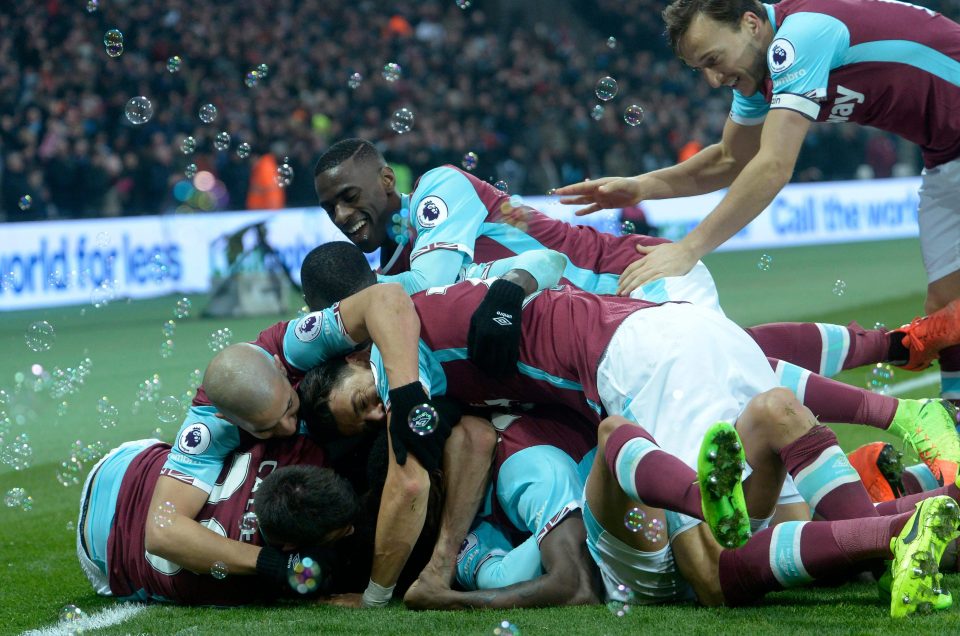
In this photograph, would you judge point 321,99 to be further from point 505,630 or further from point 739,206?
point 505,630

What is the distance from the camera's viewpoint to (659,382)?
3.75 meters

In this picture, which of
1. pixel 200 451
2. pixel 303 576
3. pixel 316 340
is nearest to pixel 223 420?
pixel 200 451

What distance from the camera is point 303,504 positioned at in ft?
13.1

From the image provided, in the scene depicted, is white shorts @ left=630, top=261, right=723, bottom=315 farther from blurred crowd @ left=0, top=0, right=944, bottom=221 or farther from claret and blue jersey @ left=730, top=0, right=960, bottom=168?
blurred crowd @ left=0, top=0, right=944, bottom=221

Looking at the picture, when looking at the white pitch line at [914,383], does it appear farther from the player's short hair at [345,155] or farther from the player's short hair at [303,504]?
the player's short hair at [303,504]

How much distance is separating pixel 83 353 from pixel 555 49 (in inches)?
578

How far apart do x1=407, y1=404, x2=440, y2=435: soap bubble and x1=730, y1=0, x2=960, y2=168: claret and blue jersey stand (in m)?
1.96

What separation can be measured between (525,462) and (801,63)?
6.43 feet

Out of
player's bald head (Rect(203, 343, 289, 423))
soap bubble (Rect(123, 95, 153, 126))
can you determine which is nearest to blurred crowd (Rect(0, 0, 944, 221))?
soap bubble (Rect(123, 95, 153, 126))

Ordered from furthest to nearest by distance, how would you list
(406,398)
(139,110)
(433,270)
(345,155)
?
(139,110)
(345,155)
(433,270)
(406,398)

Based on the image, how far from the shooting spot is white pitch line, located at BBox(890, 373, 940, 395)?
8.16m

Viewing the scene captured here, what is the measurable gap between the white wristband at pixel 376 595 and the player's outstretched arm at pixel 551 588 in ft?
0.28

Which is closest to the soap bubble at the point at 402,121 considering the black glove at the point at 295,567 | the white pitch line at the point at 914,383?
the black glove at the point at 295,567

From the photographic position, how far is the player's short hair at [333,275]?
5.11m
